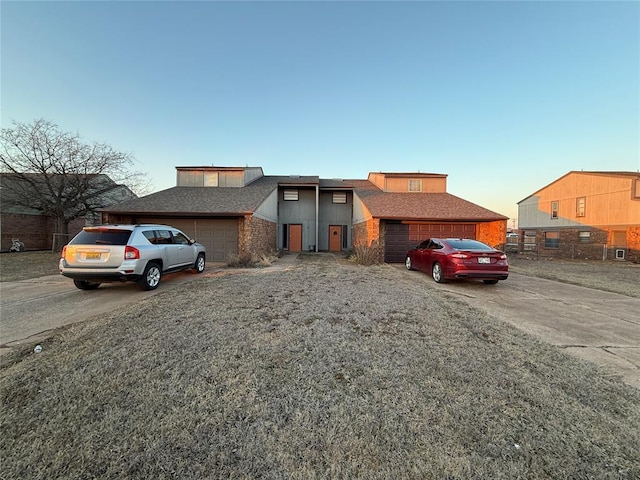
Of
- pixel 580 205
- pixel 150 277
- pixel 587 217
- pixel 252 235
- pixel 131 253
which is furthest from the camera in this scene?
pixel 580 205

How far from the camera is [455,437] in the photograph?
190 cm

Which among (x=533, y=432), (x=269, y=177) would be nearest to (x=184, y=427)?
(x=533, y=432)

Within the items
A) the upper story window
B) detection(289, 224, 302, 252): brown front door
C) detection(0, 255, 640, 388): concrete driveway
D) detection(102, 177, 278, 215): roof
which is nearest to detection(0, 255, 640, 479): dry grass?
detection(0, 255, 640, 388): concrete driveway

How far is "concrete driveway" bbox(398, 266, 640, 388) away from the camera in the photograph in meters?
3.49

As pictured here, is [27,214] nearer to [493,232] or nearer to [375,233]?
[375,233]

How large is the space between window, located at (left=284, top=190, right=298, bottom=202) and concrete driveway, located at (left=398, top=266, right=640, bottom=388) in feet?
45.3

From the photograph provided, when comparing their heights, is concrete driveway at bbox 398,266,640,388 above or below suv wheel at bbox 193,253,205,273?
below

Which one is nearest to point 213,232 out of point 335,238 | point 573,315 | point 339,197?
point 335,238

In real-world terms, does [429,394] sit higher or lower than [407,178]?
lower

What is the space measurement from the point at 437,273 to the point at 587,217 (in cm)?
1933

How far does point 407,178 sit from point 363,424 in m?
18.0

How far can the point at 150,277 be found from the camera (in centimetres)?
686

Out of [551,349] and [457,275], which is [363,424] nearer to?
[551,349]

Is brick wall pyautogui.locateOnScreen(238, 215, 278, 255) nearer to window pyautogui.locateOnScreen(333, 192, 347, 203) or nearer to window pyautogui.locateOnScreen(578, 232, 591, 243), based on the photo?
window pyautogui.locateOnScreen(333, 192, 347, 203)
